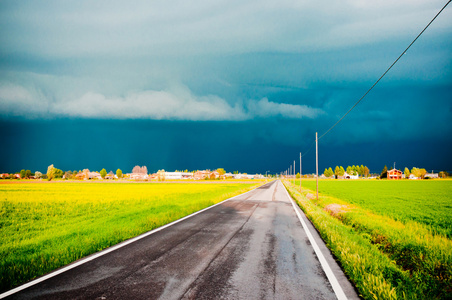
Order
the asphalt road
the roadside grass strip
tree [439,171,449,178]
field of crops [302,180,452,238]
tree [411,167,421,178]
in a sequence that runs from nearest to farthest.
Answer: the asphalt road, the roadside grass strip, field of crops [302,180,452,238], tree [439,171,449,178], tree [411,167,421,178]

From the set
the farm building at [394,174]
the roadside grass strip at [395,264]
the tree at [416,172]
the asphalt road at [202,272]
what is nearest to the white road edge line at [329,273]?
the asphalt road at [202,272]

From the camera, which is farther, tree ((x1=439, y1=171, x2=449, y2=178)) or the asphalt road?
Result: tree ((x1=439, y1=171, x2=449, y2=178))

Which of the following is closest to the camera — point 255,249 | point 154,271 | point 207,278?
point 207,278

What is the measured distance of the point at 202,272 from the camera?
16.3ft

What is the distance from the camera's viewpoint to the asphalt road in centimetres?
407

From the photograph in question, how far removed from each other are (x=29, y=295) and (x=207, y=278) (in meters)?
3.00

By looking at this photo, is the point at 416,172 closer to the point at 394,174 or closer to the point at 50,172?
the point at 394,174

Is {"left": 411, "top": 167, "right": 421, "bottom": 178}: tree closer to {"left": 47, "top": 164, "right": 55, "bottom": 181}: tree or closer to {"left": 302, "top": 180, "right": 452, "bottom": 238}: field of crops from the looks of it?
{"left": 302, "top": 180, "right": 452, "bottom": 238}: field of crops

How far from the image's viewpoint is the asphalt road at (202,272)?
4.07 m

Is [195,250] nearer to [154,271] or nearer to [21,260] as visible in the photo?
[154,271]

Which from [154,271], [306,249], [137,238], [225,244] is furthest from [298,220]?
[154,271]

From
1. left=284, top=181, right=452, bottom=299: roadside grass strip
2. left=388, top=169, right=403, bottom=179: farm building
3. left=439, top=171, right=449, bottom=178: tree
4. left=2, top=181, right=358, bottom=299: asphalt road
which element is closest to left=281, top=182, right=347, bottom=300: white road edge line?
left=2, top=181, right=358, bottom=299: asphalt road

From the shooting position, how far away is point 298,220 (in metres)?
11.7

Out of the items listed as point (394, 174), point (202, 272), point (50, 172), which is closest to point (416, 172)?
point (394, 174)
